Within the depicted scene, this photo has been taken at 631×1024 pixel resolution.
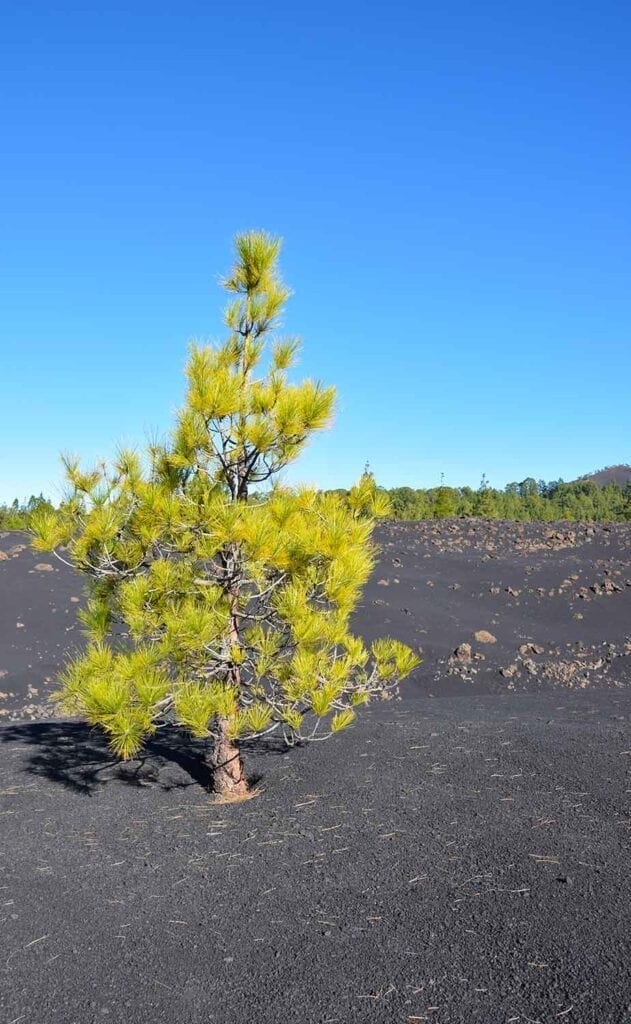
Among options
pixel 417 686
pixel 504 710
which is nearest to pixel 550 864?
pixel 504 710

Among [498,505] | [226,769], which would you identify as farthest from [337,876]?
[498,505]

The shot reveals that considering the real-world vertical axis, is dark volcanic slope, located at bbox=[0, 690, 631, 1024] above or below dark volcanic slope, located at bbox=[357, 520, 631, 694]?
below

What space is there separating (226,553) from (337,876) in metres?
2.19

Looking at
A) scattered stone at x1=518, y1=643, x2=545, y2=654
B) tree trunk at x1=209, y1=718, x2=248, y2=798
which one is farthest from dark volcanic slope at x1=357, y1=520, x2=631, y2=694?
tree trunk at x1=209, y1=718, x2=248, y2=798

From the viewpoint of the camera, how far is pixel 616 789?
524 cm

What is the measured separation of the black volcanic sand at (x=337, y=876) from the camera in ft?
10.1

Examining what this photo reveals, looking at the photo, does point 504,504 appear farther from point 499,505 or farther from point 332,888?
point 332,888

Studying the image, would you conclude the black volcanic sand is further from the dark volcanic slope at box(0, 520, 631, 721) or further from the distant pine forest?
the distant pine forest

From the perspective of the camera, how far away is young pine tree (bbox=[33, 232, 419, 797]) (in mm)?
4773

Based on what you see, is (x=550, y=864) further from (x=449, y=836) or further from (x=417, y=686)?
(x=417, y=686)

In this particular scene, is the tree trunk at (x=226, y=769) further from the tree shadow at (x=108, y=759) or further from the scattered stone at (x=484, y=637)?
the scattered stone at (x=484, y=637)

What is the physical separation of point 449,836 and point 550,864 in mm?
632

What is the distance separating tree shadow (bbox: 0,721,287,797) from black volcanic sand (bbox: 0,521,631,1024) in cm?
3

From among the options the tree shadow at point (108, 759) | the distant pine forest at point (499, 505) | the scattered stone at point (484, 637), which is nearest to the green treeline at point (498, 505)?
the distant pine forest at point (499, 505)
